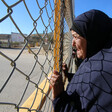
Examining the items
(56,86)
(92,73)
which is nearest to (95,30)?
(92,73)

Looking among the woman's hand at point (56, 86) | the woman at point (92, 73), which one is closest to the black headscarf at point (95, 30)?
the woman at point (92, 73)

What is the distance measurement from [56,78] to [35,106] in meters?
0.29

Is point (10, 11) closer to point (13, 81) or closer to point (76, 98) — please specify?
point (76, 98)

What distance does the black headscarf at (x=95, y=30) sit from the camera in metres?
0.93

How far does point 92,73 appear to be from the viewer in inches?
30.8

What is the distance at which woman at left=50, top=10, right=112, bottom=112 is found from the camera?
71 cm

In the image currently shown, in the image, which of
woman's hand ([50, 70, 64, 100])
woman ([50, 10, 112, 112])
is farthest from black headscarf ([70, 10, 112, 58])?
woman's hand ([50, 70, 64, 100])

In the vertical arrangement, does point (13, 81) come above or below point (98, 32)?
below

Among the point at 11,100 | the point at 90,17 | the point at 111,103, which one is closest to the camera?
the point at 111,103

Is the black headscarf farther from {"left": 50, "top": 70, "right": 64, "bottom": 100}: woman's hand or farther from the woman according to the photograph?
{"left": 50, "top": 70, "right": 64, "bottom": 100}: woman's hand

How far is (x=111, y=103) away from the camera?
688 mm

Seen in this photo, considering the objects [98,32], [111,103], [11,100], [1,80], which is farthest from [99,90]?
[1,80]

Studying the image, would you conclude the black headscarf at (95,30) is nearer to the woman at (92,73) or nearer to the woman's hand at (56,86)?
the woman at (92,73)

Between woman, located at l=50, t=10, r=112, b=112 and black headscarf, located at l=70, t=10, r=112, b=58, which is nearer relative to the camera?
→ woman, located at l=50, t=10, r=112, b=112
